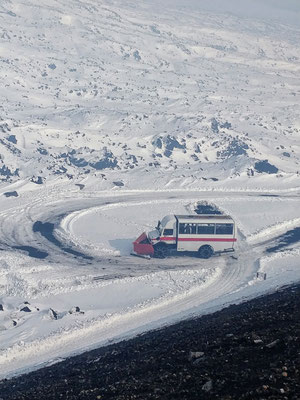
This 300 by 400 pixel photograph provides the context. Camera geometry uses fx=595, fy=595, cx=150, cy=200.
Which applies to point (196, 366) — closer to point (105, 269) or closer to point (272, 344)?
point (272, 344)

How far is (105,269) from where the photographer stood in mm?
36594

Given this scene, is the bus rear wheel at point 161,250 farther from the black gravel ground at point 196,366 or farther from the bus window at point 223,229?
the black gravel ground at point 196,366

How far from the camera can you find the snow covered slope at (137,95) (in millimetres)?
65375

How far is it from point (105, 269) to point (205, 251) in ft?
23.0

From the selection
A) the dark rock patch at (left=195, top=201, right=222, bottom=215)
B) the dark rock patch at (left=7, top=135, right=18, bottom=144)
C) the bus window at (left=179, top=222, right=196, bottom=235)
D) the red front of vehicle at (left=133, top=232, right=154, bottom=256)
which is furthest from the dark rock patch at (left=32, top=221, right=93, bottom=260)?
the dark rock patch at (left=7, top=135, right=18, bottom=144)

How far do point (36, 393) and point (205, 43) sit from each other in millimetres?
147026

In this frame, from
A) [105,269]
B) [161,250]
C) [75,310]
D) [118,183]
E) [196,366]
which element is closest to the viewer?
[196,366]

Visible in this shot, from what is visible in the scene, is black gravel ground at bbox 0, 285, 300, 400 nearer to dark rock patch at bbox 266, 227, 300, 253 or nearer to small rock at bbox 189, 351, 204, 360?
small rock at bbox 189, 351, 204, 360

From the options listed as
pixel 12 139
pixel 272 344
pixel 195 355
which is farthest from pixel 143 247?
pixel 12 139

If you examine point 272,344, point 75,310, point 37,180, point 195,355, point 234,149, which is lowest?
point 75,310

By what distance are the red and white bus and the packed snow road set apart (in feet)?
3.23

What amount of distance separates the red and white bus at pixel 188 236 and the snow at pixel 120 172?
921 mm

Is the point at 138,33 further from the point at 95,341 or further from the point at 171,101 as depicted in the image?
the point at 95,341

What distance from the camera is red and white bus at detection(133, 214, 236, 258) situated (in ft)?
128
